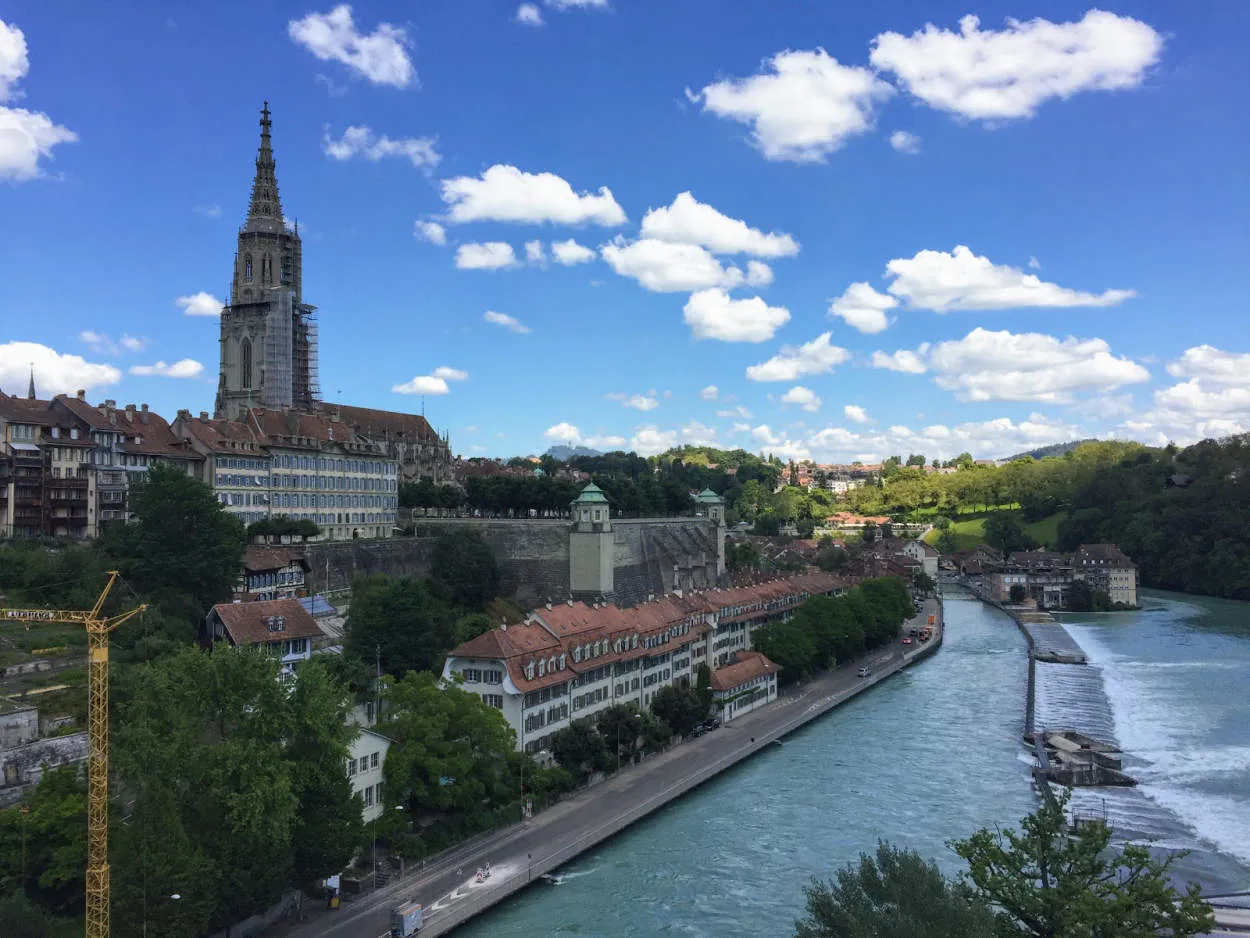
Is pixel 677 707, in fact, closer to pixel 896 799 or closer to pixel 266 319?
pixel 896 799

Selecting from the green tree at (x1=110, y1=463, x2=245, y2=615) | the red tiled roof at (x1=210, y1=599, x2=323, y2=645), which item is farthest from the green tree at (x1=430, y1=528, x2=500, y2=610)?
the red tiled roof at (x1=210, y1=599, x2=323, y2=645)

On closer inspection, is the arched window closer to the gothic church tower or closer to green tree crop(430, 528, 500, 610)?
the gothic church tower

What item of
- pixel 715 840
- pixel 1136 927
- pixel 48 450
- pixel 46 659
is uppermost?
pixel 48 450

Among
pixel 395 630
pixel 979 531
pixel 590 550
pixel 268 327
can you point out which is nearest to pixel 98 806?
pixel 395 630

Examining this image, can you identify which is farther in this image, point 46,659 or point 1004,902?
point 46,659

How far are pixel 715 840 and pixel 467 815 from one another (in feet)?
23.4

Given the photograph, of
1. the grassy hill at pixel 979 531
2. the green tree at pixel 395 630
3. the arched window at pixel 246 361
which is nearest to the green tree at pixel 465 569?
the green tree at pixel 395 630

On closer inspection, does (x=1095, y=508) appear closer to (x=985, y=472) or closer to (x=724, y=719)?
(x=985, y=472)

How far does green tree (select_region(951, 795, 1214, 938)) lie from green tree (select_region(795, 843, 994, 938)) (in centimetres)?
66

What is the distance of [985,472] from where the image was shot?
151m

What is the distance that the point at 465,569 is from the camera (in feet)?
161

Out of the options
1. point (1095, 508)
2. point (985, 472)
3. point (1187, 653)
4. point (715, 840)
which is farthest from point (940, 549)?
point (715, 840)

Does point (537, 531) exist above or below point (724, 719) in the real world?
above

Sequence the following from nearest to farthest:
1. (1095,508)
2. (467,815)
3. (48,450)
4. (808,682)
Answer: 1. (467,815)
2. (48,450)
3. (808,682)
4. (1095,508)
